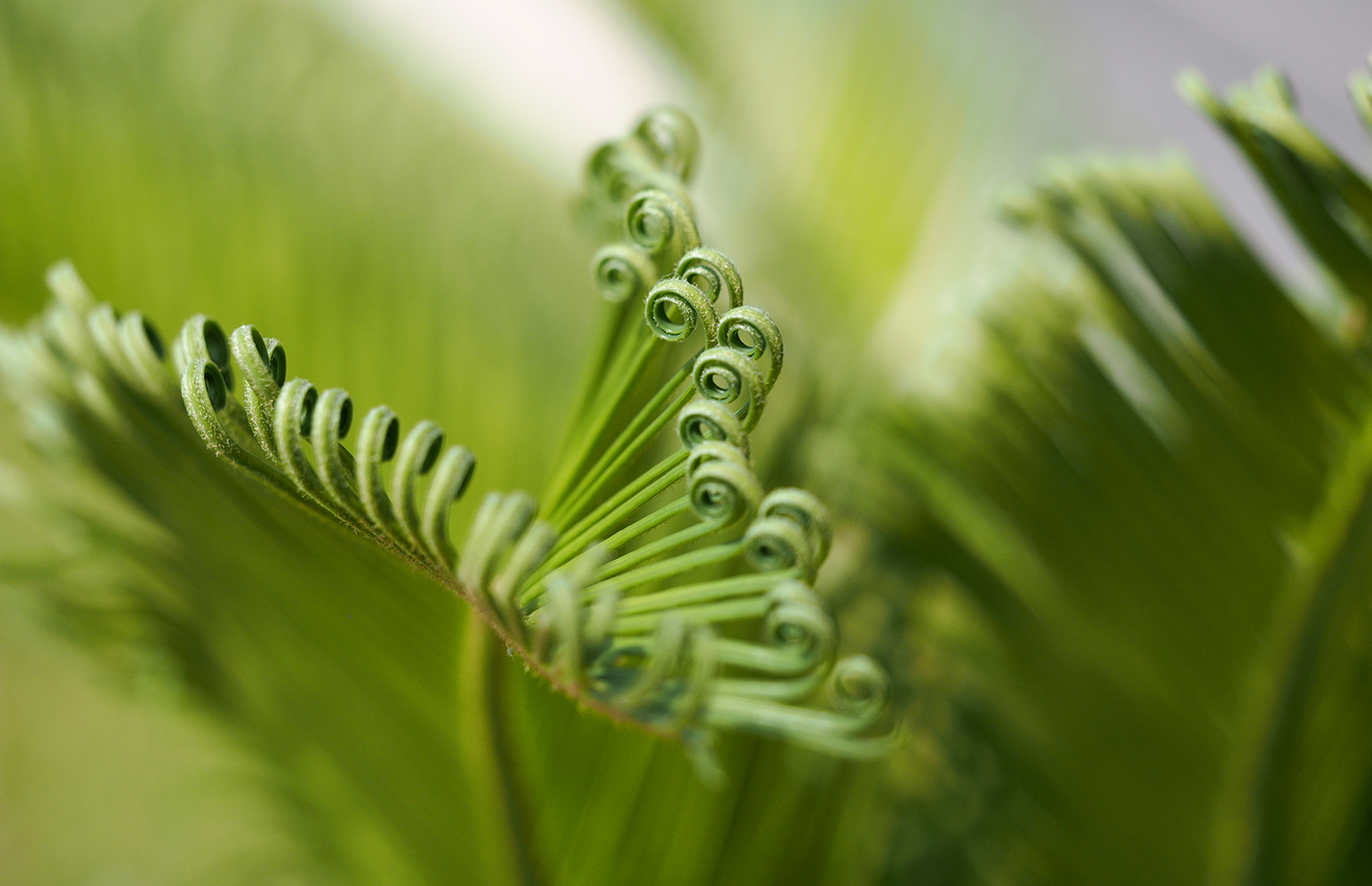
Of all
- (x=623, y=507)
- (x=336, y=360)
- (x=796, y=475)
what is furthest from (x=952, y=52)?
(x=623, y=507)

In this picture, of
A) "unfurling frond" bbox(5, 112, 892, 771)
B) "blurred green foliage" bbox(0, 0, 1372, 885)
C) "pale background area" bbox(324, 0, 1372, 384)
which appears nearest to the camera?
"unfurling frond" bbox(5, 112, 892, 771)

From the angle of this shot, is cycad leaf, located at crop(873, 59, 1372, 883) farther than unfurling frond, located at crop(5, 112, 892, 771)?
Yes

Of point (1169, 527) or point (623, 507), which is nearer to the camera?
point (623, 507)

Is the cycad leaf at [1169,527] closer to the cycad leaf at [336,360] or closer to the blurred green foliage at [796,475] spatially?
the blurred green foliage at [796,475]

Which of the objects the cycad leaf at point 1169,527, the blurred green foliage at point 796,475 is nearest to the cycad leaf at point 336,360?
the blurred green foliage at point 796,475

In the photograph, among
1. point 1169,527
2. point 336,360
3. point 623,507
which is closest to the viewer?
point 623,507

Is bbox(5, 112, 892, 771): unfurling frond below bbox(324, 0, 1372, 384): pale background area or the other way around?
below

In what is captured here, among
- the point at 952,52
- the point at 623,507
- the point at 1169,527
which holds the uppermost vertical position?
the point at 952,52

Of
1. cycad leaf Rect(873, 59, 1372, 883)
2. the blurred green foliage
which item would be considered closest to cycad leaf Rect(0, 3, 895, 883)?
the blurred green foliage

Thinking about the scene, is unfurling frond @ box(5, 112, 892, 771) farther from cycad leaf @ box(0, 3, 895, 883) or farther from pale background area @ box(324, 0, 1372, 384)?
pale background area @ box(324, 0, 1372, 384)

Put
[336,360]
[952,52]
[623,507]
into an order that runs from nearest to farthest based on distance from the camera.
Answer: [623,507], [336,360], [952,52]

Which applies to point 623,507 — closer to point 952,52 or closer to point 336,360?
point 336,360
